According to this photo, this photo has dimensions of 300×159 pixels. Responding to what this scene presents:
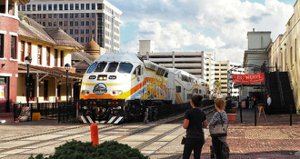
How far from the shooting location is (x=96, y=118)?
84.3 ft

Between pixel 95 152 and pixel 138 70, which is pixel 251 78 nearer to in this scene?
pixel 138 70

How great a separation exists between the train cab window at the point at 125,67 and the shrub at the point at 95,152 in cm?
1804

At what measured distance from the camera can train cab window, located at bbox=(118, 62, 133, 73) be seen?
25741 mm

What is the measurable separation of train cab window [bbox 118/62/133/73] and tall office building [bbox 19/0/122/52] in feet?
508

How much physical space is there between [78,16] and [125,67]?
161m

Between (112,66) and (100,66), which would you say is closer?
(112,66)

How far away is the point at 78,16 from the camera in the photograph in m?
183

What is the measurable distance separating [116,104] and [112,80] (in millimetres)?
1288

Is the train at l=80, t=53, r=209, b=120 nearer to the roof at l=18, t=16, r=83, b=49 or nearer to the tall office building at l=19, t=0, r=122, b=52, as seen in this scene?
the roof at l=18, t=16, r=83, b=49

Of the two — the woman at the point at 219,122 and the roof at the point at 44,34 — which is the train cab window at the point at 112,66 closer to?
the roof at the point at 44,34

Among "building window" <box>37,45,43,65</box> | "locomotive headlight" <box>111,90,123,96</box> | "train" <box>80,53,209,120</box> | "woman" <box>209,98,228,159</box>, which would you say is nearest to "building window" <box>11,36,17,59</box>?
"building window" <box>37,45,43,65</box>

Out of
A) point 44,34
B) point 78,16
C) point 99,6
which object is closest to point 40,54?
point 44,34

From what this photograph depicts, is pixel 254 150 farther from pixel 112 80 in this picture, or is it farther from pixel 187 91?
pixel 187 91

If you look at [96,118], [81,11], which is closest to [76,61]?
[96,118]
